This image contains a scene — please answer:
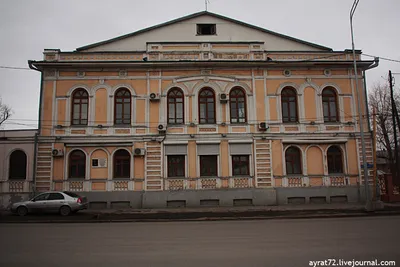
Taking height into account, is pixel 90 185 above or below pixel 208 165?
below

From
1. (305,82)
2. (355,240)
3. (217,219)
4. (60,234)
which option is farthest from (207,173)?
(355,240)

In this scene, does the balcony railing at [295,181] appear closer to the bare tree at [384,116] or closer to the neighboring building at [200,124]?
the neighboring building at [200,124]

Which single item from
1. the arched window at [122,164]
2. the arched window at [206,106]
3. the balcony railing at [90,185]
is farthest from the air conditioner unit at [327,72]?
the balcony railing at [90,185]

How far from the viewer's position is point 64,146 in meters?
18.5

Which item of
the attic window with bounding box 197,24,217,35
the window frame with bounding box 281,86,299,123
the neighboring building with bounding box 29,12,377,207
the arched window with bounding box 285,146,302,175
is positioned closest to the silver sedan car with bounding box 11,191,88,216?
the neighboring building with bounding box 29,12,377,207

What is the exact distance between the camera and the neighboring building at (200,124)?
18.3 meters

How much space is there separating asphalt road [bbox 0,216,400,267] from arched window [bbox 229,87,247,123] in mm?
9465

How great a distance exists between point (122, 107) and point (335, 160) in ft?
46.5

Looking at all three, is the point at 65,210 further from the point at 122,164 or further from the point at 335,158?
the point at 335,158

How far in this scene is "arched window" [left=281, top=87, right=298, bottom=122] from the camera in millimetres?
19484

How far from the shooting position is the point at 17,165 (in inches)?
733

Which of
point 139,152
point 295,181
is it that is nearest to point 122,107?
point 139,152

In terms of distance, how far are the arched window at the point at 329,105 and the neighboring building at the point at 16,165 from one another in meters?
18.7

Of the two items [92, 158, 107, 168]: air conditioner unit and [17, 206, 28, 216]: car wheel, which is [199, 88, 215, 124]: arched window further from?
[17, 206, 28, 216]: car wheel
